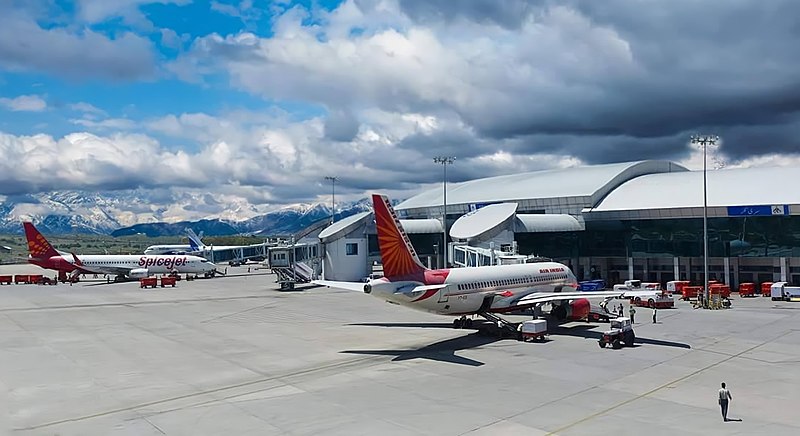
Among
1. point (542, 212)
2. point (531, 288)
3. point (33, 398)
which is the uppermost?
point (542, 212)

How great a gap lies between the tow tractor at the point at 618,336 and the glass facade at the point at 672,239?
47.0 metres

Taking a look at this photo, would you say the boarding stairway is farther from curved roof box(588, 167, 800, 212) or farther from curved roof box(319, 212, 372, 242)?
curved roof box(588, 167, 800, 212)

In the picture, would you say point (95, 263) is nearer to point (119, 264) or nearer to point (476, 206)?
point (119, 264)

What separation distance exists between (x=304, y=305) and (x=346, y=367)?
32.3m

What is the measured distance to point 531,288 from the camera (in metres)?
49.1

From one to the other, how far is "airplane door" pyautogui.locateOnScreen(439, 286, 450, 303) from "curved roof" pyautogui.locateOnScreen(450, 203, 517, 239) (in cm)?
3908

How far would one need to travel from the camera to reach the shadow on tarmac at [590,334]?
A: 39344 mm

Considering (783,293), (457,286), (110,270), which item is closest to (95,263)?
(110,270)

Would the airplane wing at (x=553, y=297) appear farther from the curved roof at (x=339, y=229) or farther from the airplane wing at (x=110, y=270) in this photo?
the airplane wing at (x=110, y=270)

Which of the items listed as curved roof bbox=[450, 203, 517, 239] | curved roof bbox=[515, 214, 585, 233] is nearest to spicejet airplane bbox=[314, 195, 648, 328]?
curved roof bbox=[450, 203, 517, 239]

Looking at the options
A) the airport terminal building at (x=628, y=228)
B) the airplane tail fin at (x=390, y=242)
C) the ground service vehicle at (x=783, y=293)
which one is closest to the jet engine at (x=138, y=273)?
the airport terminal building at (x=628, y=228)

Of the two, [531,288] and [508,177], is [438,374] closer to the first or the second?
[531,288]

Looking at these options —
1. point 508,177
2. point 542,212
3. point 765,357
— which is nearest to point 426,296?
point 765,357

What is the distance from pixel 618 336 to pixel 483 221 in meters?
48.8
